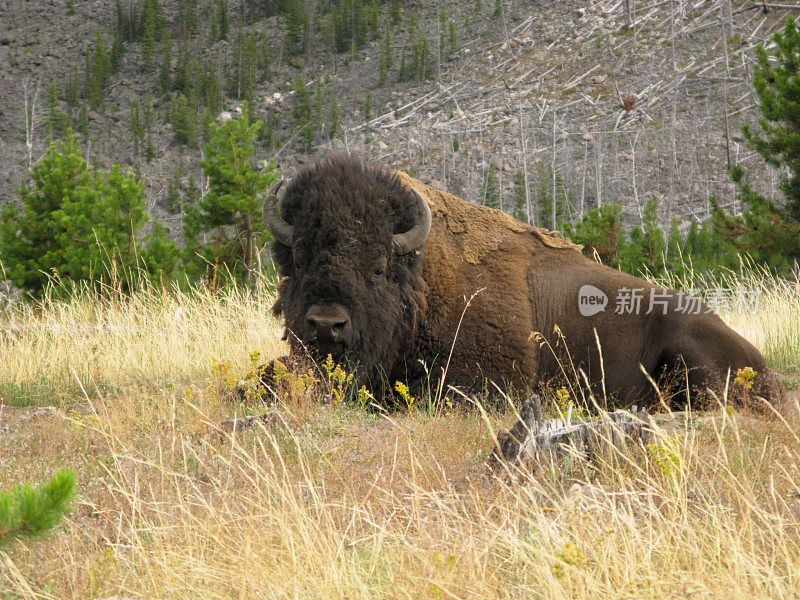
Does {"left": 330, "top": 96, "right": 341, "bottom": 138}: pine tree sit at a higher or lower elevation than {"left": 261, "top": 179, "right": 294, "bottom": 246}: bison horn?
lower

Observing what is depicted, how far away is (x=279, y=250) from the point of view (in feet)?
18.8

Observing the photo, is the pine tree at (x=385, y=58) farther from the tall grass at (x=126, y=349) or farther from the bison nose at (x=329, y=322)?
the bison nose at (x=329, y=322)

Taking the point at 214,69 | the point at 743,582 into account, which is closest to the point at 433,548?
the point at 743,582

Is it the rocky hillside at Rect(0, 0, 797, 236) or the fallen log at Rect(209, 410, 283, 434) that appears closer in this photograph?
the fallen log at Rect(209, 410, 283, 434)

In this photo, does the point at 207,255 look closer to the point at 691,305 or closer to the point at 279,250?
the point at 279,250

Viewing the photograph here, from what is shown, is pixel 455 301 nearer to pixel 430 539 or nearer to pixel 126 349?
pixel 430 539

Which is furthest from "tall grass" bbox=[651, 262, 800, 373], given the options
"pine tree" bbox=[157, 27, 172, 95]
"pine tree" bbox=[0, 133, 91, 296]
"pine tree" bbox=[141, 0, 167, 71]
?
"pine tree" bbox=[141, 0, 167, 71]

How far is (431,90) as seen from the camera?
80125 mm

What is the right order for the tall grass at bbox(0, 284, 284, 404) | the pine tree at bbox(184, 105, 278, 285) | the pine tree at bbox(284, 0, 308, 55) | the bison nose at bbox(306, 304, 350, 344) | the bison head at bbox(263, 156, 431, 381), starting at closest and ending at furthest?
the bison nose at bbox(306, 304, 350, 344) < the bison head at bbox(263, 156, 431, 381) < the tall grass at bbox(0, 284, 284, 404) < the pine tree at bbox(184, 105, 278, 285) < the pine tree at bbox(284, 0, 308, 55)

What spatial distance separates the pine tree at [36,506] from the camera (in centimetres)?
199

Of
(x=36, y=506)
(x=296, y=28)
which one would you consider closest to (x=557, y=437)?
(x=36, y=506)

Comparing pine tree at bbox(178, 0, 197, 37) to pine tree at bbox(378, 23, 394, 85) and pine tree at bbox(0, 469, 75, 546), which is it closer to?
pine tree at bbox(378, 23, 394, 85)

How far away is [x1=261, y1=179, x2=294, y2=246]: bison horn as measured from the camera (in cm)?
550

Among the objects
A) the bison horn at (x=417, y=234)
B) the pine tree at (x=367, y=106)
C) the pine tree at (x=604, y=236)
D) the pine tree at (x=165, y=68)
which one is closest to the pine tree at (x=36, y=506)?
the bison horn at (x=417, y=234)
